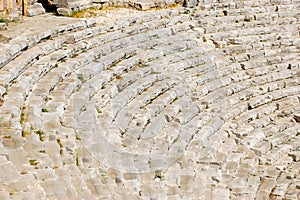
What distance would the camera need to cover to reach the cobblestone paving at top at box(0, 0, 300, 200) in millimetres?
7402

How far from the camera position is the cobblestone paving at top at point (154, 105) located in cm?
740

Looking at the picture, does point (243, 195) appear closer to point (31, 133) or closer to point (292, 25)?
point (31, 133)

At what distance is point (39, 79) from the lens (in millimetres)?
9141

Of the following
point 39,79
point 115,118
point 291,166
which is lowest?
point 291,166

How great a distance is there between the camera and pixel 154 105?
990cm

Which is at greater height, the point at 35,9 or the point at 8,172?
the point at 35,9

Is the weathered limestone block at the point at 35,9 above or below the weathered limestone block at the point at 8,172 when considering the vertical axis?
above

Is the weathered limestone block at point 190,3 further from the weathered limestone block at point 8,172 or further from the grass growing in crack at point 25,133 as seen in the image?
the weathered limestone block at point 8,172

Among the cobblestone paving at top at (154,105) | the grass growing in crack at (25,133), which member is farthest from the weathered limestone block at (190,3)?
the grass growing in crack at (25,133)

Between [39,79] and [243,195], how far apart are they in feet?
12.2

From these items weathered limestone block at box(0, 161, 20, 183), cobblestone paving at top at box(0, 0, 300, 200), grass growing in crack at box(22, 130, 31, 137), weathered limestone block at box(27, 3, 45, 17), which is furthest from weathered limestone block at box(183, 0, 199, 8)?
weathered limestone block at box(0, 161, 20, 183)

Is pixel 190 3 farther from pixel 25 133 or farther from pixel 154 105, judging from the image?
pixel 25 133

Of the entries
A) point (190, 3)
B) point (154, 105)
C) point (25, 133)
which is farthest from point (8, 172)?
point (190, 3)

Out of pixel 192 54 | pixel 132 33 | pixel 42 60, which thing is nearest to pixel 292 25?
pixel 192 54
